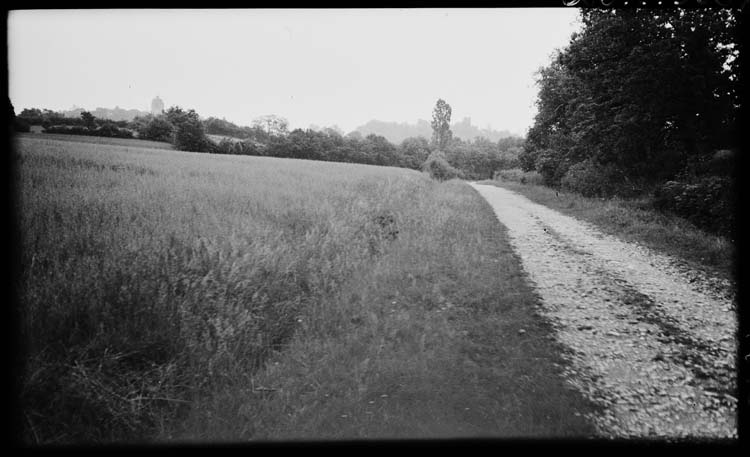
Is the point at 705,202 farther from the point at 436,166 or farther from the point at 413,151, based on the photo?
the point at 413,151

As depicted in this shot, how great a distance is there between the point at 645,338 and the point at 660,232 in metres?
6.88

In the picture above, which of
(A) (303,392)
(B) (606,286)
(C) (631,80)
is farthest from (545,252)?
(C) (631,80)

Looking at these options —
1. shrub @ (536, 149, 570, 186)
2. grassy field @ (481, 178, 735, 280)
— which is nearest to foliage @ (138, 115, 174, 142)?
grassy field @ (481, 178, 735, 280)

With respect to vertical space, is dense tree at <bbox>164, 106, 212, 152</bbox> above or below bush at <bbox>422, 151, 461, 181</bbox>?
below

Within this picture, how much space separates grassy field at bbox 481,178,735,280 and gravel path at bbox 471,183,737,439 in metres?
0.61

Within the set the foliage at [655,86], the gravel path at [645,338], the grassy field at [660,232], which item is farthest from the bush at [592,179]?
the gravel path at [645,338]

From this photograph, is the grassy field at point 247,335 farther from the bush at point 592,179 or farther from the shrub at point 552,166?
the shrub at point 552,166

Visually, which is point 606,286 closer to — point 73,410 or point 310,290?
point 310,290

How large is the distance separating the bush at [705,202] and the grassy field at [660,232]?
0.31 m

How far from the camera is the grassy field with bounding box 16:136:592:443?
2.37m

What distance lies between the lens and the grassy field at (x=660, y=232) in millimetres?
6138

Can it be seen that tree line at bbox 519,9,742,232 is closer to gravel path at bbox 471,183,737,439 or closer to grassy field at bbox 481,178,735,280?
grassy field at bbox 481,178,735,280

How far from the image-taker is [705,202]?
8.58 m

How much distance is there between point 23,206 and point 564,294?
8.45 meters
